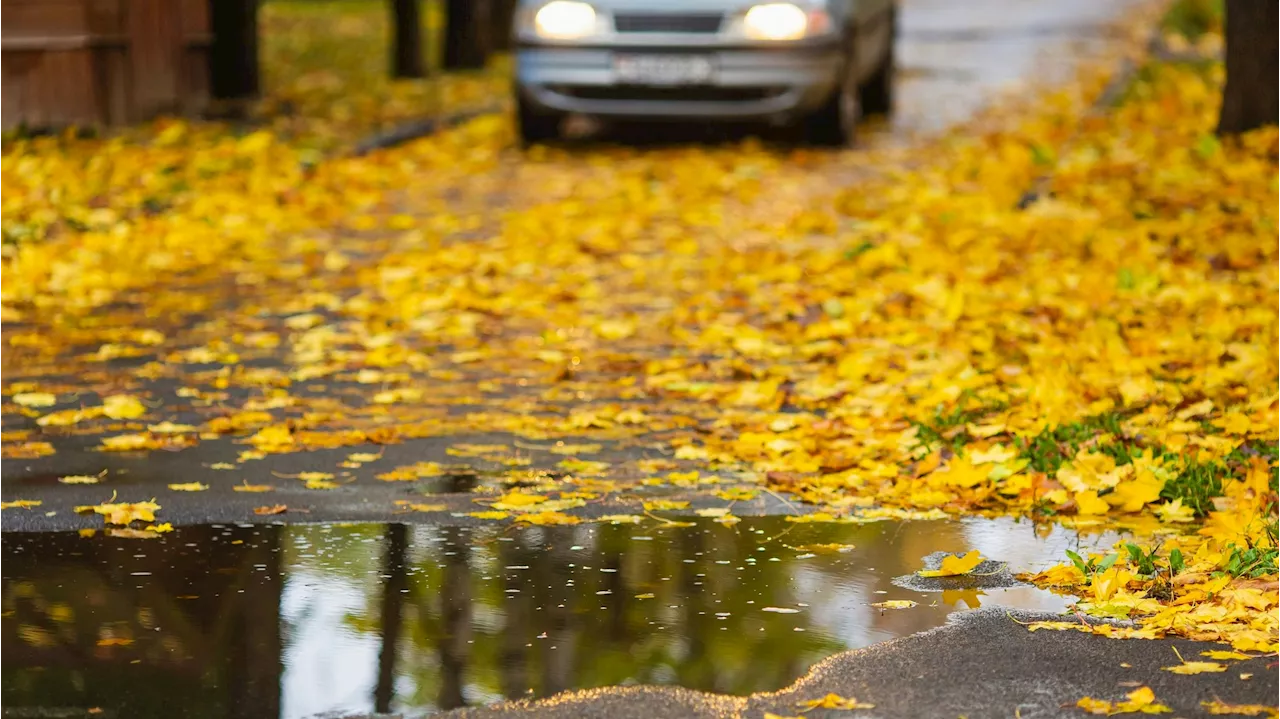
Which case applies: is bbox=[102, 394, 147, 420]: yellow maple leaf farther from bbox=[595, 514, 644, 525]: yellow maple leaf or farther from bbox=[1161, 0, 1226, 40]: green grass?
bbox=[1161, 0, 1226, 40]: green grass

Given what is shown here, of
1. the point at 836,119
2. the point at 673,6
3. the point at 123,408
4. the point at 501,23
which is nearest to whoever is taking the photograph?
the point at 123,408

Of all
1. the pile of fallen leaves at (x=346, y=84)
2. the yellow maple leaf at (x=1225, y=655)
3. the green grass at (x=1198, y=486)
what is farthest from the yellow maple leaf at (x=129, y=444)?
the pile of fallen leaves at (x=346, y=84)

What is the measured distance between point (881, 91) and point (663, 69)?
153 inches

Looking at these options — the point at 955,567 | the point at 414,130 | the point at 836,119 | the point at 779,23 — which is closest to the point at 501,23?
the point at 414,130

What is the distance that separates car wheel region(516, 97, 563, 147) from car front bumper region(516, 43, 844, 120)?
261 mm

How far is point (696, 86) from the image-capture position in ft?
45.6

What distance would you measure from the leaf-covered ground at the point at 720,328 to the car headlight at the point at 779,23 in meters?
0.92

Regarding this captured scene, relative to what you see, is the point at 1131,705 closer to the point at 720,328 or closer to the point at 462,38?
the point at 720,328

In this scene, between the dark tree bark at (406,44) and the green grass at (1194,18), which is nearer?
the dark tree bark at (406,44)

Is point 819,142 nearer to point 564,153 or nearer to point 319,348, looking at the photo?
point 564,153

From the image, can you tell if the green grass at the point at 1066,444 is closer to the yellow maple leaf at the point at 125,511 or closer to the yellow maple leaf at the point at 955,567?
the yellow maple leaf at the point at 955,567

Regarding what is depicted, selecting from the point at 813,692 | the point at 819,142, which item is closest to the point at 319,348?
the point at 813,692

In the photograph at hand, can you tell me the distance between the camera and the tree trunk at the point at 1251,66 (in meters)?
11.5

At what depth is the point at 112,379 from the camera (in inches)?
289
